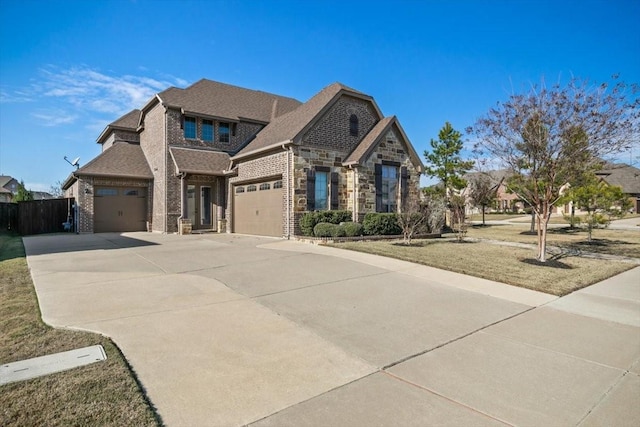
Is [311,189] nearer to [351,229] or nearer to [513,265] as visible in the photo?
[351,229]

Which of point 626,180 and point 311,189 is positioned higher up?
point 626,180

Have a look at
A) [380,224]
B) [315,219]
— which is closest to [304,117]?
[315,219]

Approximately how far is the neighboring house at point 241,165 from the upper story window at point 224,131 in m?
0.06

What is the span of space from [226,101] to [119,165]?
739 centimetres

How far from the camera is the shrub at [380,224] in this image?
15258 millimetres

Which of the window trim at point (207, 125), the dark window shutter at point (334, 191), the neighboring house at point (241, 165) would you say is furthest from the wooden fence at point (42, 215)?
the dark window shutter at point (334, 191)

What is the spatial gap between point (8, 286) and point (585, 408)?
897 cm

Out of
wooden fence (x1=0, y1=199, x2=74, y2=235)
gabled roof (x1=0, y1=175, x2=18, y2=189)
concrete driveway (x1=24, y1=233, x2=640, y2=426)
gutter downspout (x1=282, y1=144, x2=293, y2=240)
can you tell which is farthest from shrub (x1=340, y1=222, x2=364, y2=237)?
gabled roof (x1=0, y1=175, x2=18, y2=189)

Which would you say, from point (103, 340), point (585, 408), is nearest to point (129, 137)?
point (103, 340)

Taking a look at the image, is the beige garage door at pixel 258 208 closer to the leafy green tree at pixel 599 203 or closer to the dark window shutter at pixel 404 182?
the dark window shutter at pixel 404 182

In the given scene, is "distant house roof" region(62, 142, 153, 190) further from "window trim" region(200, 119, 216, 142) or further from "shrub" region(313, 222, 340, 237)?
"shrub" region(313, 222, 340, 237)

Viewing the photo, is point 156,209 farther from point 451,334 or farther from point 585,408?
point 585,408

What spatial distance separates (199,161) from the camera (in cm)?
1983

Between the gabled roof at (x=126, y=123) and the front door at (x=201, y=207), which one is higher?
the gabled roof at (x=126, y=123)
